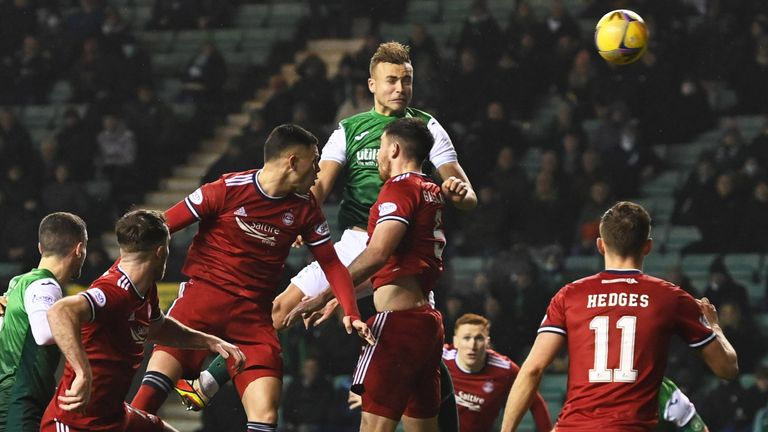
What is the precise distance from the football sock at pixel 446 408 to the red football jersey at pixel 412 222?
94 cm

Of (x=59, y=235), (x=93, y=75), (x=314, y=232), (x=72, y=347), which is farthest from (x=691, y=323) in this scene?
(x=93, y=75)

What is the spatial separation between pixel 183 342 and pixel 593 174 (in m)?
8.77

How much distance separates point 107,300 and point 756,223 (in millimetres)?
9485

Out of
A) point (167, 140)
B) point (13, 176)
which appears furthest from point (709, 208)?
point (13, 176)

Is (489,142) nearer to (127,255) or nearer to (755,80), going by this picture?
(755,80)

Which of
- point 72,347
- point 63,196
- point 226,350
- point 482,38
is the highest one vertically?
point 482,38

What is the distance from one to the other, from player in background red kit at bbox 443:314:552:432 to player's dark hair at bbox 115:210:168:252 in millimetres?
3958

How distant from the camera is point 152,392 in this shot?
23.2 ft

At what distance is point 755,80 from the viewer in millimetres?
15523

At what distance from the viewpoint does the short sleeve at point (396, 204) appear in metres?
7.16

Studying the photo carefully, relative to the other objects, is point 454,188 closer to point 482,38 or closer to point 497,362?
point 497,362

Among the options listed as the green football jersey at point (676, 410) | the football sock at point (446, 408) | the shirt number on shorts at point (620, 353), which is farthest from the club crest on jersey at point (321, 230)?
the green football jersey at point (676, 410)

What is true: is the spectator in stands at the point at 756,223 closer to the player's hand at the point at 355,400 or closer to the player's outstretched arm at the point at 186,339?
the player's hand at the point at 355,400

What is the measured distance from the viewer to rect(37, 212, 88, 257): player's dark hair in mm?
6660
